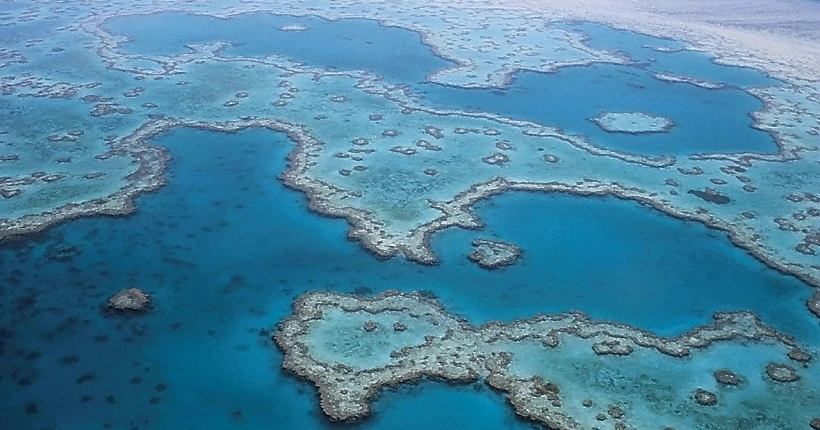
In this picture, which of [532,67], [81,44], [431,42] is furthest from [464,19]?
[81,44]

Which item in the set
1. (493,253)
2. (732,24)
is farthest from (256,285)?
(732,24)

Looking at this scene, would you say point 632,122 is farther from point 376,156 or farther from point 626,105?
point 376,156

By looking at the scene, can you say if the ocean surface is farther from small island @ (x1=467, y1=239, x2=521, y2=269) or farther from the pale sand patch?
the pale sand patch

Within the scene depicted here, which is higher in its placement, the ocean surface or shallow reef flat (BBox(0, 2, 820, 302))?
shallow reef flat (BBox(0, 2, 820, 302))

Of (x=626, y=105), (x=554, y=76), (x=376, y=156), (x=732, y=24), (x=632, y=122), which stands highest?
(x=732, y=24)

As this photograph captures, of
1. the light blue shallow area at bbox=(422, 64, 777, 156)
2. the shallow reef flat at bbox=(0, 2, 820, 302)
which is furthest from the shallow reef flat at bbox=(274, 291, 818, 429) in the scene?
the light blue shallow area at bbox=(422, 64, 777, 156)
